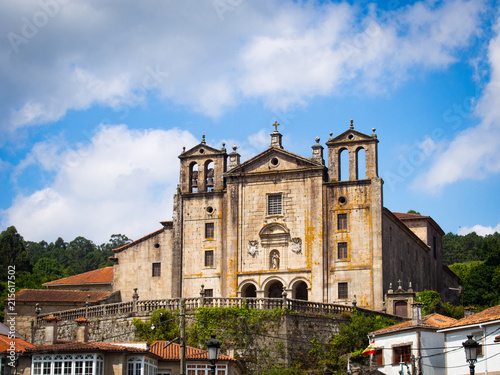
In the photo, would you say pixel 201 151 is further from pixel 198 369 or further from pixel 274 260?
pixel 198 369

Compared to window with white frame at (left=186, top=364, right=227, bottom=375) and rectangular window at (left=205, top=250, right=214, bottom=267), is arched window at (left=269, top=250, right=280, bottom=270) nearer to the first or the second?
rectangular window at (left=205, top=250, right=214, bottom=267)

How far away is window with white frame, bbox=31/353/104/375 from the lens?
3675cm

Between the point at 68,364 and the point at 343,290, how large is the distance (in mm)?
26037

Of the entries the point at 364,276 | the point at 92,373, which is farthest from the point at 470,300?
the point at 92,373

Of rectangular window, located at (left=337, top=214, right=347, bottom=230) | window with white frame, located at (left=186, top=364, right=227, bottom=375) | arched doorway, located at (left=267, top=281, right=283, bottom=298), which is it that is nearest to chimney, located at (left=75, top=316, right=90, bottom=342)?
window with white frame, located at (left=186, top=364, right=227, bottom=375)

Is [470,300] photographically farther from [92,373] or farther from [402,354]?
[92,373]

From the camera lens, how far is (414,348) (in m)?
44.5

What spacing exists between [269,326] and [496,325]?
15.9 meters

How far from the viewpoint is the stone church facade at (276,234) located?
59.2 m

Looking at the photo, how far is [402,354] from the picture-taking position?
45.2 metres

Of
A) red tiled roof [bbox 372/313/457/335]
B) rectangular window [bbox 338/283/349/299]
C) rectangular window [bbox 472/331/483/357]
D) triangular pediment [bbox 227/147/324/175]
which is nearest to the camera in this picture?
rectangular window [bbox 472/331/483/357]

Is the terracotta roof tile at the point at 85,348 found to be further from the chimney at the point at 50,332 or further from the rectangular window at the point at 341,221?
the rectangular window at the point at 341,221

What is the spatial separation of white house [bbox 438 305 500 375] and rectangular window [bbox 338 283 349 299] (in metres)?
16.4

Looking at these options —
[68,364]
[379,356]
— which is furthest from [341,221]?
[68,364]
